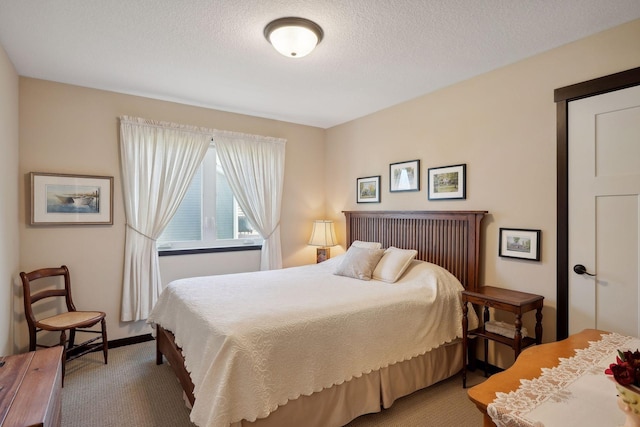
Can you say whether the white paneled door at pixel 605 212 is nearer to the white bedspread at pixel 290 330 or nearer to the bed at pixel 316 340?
the bed at pixel 316 340

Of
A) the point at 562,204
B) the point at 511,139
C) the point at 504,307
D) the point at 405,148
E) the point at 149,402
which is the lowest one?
the point at 149,402

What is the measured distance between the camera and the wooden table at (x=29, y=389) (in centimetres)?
138

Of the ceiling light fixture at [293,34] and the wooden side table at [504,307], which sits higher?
the ceiling light fixture at [293,34]

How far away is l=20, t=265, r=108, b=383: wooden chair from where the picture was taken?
2744 millimetres

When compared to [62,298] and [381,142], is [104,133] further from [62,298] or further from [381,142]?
[381,142]

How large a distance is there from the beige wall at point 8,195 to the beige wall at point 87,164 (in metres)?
0.15

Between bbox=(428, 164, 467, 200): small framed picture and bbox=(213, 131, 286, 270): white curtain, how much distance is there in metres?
1.96

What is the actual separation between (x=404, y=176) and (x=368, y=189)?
0.59 metres

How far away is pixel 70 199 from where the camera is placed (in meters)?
3.20

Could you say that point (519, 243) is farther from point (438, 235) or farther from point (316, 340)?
point (316, 340)

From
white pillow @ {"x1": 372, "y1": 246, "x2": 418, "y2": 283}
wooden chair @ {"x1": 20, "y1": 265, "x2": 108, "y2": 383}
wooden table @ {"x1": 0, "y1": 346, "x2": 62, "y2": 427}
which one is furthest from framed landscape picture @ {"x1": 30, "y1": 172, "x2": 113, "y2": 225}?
white pillow @ {"x1": 372, "y1": 246, "x2": 418, "y2": 283}

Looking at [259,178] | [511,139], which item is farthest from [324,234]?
[511,139]

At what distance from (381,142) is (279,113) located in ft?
4.35

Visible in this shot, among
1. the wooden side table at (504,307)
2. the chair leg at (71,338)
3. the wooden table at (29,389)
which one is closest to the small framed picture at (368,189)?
the wooden side table at (504,307)
